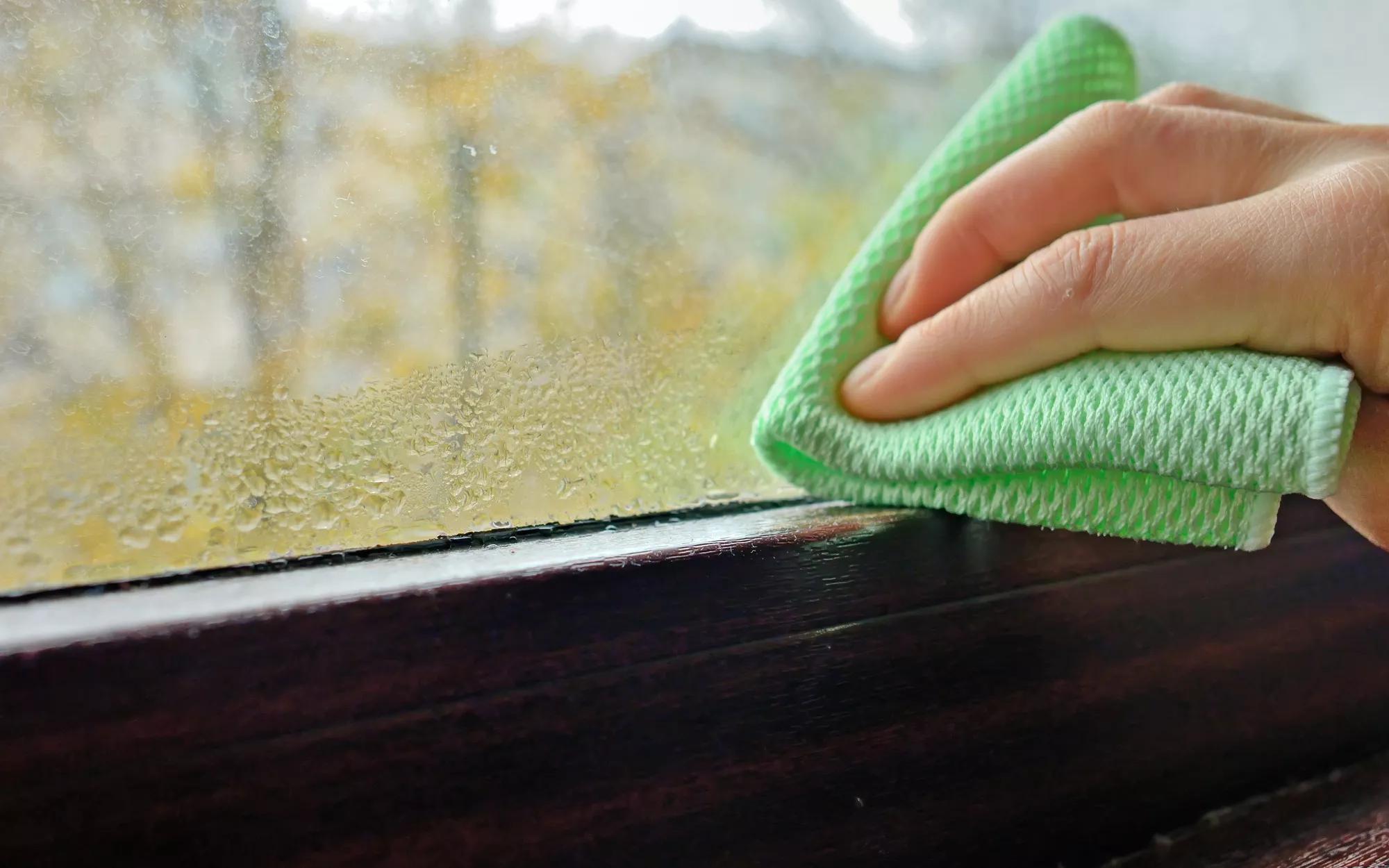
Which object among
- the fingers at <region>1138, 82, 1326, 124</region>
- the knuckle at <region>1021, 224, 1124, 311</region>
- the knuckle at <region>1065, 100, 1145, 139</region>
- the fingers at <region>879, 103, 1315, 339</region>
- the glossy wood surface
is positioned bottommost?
the glossy wood surface

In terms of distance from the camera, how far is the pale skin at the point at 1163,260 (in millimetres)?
335

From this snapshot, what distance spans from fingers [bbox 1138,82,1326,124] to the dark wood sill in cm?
22

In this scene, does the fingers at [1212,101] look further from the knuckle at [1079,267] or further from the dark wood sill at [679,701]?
the dark wood sill at [679,701]

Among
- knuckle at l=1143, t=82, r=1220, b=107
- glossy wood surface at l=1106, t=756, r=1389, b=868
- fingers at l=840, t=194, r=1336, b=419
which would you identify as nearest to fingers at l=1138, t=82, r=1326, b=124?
knuckle at l=1143, t=82, r=1220, b=107

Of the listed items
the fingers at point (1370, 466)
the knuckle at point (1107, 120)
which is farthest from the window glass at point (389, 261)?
the fingers at point (1370, 466)

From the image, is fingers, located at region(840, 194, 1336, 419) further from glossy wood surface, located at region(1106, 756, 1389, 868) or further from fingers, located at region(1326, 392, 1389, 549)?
glossy wood surface, located at region(1106, 756, 1389, 868)

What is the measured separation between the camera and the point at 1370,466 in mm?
341

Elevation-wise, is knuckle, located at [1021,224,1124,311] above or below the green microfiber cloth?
above

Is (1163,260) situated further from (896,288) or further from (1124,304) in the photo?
(896,288)

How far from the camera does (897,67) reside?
21.2 inches

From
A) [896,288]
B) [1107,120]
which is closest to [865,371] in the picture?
[896,288]

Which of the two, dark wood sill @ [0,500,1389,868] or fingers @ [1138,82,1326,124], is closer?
dark wood sill @ [0,500,1389,868]

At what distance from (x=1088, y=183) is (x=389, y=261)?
322mm

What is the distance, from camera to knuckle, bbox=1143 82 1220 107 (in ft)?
1.44
